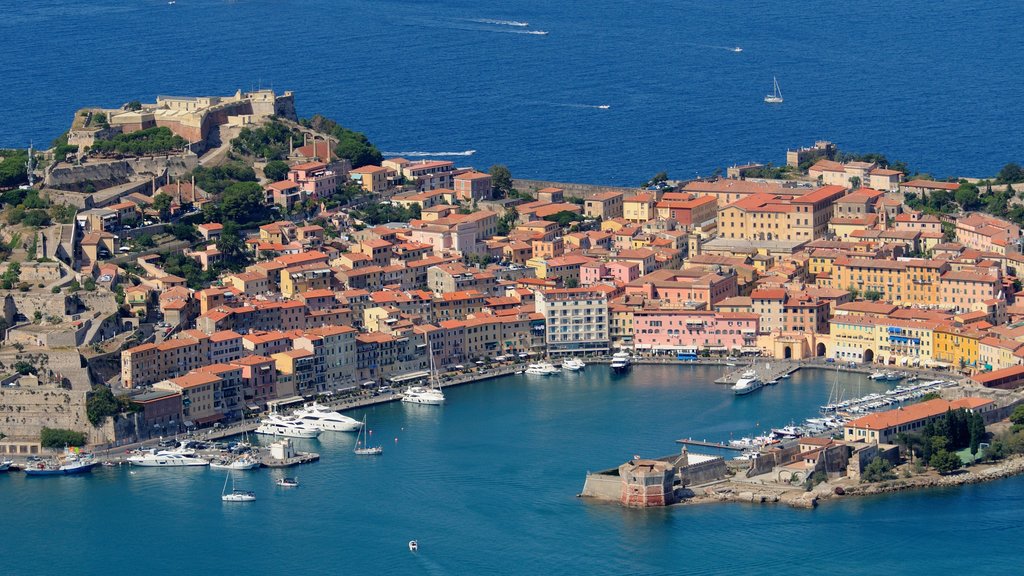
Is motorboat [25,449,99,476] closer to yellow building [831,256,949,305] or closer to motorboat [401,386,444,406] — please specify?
motorboat [401,386,444,406]

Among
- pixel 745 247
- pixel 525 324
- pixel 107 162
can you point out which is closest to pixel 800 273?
pixel 745 247

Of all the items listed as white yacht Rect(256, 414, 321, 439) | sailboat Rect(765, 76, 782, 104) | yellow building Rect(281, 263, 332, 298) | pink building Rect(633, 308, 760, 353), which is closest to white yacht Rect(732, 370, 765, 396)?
pink building Rect(633, 308, 760, 353)

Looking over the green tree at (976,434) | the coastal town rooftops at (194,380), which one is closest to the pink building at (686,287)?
the green tree at (976,434)

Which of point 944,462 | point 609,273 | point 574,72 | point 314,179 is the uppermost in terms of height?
point 574,72

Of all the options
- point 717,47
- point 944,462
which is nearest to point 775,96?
point 717,47

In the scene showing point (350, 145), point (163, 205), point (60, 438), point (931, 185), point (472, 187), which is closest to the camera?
point (60, 438)

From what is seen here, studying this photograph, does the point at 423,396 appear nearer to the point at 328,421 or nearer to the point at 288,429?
the point at 328,421

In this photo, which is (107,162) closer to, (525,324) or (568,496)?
(525,324)
